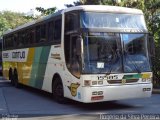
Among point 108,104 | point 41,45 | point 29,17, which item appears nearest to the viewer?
point 108,104

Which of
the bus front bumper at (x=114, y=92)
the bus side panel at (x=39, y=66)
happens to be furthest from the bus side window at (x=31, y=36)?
the bus front bumper at (x=114, y=92)

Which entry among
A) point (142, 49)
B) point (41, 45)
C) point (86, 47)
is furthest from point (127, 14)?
point (41, 45)

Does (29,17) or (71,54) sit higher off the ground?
(29,17)

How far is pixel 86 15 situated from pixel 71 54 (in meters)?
1.35

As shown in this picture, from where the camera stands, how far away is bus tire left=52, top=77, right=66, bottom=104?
13.0 meters

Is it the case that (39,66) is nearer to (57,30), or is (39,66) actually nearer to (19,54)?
(57,30)

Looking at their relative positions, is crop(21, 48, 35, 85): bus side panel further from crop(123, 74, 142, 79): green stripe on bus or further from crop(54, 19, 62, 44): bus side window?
crop(123, 74, 142, 79): green stripe on bus

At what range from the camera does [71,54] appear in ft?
39.2

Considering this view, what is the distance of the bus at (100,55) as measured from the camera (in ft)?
36.4

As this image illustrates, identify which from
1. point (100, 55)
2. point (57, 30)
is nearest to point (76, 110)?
point (100, 55)

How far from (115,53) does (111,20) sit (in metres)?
1.10

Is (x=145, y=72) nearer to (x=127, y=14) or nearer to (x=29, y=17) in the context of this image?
(x=127, y=14)

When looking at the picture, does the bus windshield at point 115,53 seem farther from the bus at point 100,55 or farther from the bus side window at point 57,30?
the bus side window at point 57,30

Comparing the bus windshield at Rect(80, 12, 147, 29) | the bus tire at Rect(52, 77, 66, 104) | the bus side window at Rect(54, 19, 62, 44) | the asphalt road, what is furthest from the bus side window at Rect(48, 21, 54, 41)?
the bus windshield at Rect(80, 12, 147, 29)
